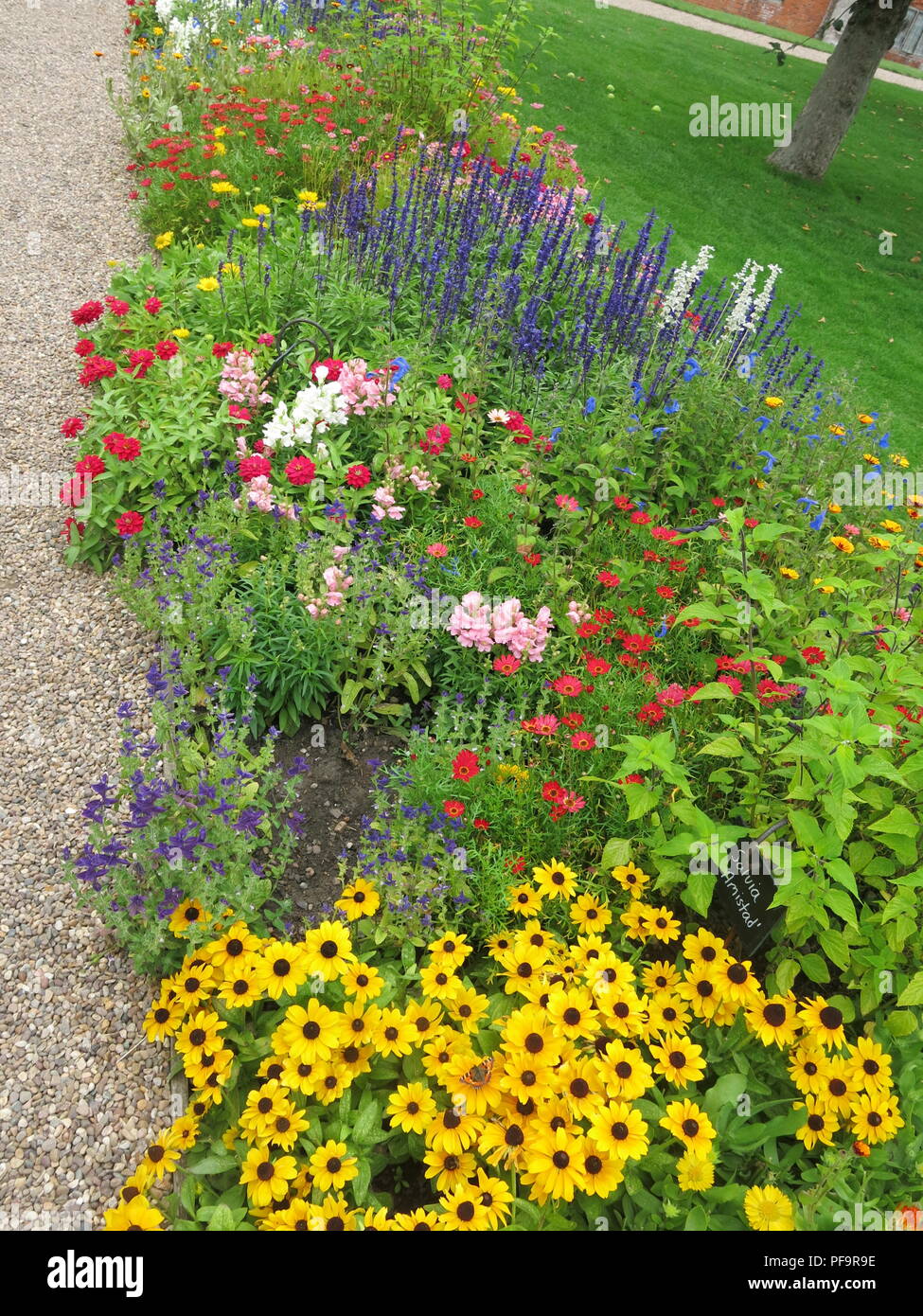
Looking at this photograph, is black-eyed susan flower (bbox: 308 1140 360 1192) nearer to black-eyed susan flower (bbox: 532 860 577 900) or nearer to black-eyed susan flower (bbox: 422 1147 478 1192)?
black-eyed susan flower (bbox: 422 1147 478 1192)

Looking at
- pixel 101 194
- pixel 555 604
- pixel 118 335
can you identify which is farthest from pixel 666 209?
pixel 555 604

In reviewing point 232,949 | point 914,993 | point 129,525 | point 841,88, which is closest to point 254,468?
point 129,525

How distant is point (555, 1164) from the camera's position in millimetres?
1873

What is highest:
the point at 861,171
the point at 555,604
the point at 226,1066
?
the point at 861,171

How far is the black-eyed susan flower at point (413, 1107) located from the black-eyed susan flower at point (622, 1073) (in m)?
0.41

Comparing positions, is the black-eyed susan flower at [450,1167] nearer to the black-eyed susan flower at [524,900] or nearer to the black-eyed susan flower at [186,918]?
the black-eyed susan flower at [524,900]

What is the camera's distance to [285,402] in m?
4.06

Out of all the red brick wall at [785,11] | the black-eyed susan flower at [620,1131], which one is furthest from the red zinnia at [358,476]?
the red brick wall at [785,11]

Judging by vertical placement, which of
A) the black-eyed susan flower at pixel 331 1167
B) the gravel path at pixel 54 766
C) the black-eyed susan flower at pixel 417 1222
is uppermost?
the black-eyed susan flower at pixel 417 1222

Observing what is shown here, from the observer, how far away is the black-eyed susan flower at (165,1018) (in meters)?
2.13

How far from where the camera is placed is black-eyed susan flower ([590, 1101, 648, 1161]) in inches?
73.4

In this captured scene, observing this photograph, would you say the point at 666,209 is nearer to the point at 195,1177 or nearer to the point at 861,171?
the point at 861,171

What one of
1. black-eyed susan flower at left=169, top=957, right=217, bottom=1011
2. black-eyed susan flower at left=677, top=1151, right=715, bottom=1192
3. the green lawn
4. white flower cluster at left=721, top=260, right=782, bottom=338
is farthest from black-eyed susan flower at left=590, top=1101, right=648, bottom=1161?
A: the green lawn
